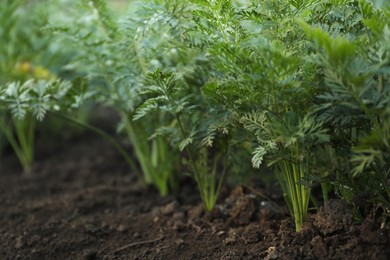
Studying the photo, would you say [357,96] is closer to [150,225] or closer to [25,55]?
[150,225]

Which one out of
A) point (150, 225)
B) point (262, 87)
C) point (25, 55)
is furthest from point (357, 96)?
point (25, 55)

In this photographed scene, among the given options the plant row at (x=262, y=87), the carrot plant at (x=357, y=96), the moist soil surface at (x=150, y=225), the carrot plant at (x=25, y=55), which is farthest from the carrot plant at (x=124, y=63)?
the carrot plant at (x=357, y=96)

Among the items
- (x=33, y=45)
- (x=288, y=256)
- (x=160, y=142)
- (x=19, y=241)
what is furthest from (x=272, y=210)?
(x=33, y=45)

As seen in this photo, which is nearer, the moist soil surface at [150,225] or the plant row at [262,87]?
the plant row at [262,87]

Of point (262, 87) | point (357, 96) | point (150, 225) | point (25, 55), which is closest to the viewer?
point (357, 96)

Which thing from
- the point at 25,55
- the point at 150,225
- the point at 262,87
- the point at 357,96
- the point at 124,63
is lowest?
the point at 150,225

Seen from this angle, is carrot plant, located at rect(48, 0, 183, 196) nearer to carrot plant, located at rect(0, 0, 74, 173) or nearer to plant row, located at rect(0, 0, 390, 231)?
plant row, located at rect(0, 0, 390, 231)

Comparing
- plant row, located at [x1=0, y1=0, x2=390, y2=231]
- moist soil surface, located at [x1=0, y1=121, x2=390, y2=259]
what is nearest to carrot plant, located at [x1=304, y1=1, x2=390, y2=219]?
plant row, located at [x1=0, y1=0, x2=390, y2=231]

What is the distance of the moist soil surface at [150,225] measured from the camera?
1821 millimetres

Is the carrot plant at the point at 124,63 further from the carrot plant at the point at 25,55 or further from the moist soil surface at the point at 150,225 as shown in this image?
the carrot plant at the point at 25,55

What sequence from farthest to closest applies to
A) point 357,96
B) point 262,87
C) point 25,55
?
point 25,55
point 262,87
point 357,96

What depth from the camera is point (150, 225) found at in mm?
2350

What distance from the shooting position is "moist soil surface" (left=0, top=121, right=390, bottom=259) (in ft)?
5.98

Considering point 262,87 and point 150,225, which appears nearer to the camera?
point 262,87
